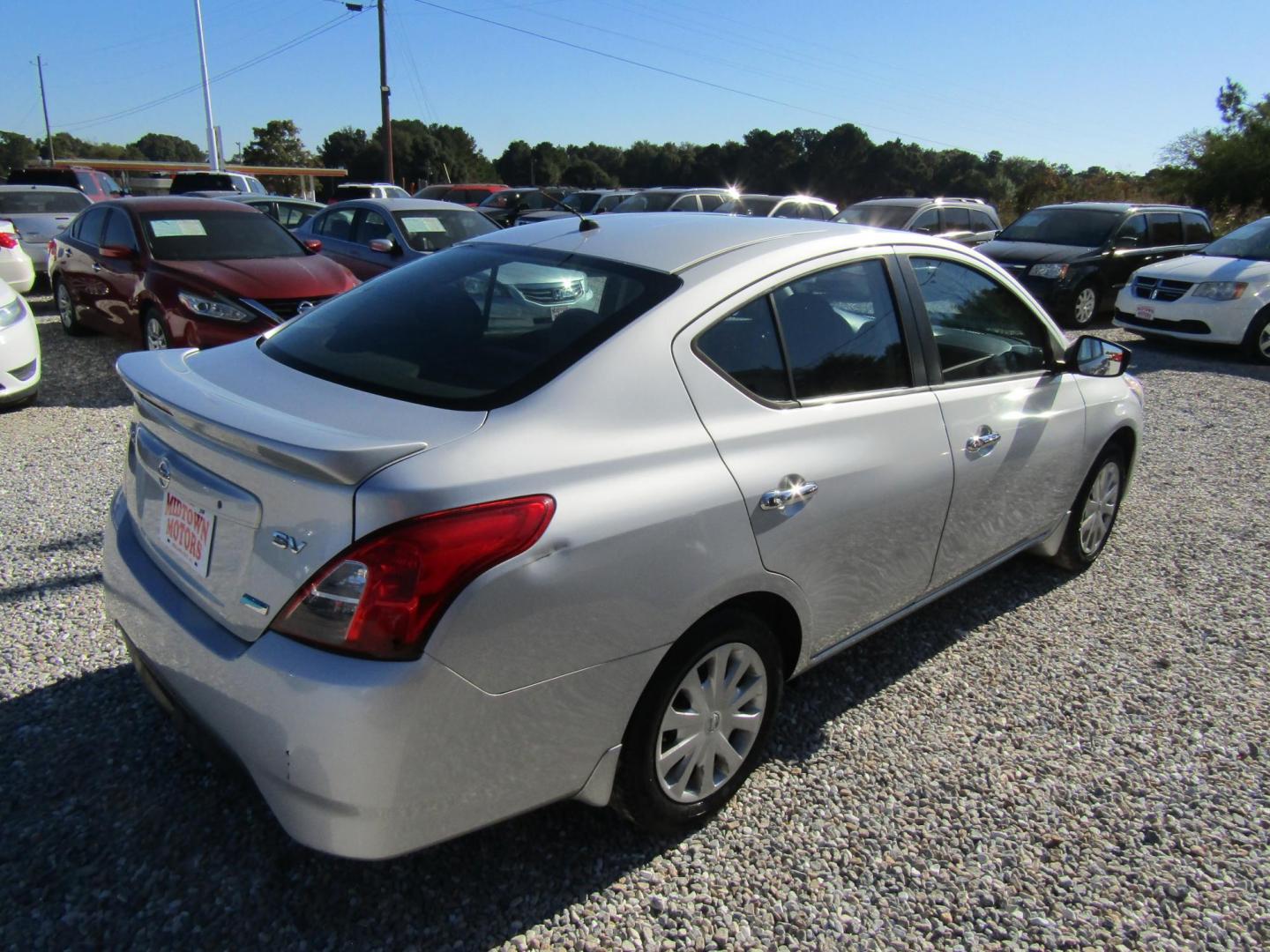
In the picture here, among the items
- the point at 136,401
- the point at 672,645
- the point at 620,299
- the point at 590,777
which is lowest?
the point at 590,777

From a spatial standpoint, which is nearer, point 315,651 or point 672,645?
point 315,651

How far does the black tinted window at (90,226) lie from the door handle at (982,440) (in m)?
8.74

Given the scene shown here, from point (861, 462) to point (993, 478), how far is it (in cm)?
89

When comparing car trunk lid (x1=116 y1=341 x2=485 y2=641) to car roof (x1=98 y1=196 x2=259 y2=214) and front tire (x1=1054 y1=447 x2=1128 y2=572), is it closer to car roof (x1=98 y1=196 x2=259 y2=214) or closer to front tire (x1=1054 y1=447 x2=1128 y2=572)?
front tire (x1=1054 y1=447 x2=1128 y2=572)

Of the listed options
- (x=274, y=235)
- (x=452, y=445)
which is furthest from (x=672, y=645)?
(x=274, y=235)

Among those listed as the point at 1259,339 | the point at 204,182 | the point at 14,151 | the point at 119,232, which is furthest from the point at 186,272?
the point at 14,151

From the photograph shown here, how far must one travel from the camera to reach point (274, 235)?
8727 millimetres

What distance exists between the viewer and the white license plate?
208 centimetres

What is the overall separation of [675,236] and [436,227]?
7980mm

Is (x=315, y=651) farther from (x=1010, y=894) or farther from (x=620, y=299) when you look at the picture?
(x=1010, y=894)

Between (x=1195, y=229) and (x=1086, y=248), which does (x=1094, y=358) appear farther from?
(x=1195, y=229)

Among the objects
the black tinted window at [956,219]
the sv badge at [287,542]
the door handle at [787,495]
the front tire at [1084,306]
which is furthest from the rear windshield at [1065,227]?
the sv badge at [287,542]

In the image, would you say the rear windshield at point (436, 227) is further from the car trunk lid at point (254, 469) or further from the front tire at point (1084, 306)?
the front tire at point (1084, 306)

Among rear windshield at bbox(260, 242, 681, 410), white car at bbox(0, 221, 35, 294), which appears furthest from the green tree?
rear windshield at bbox(260, 242, 681, 410)
